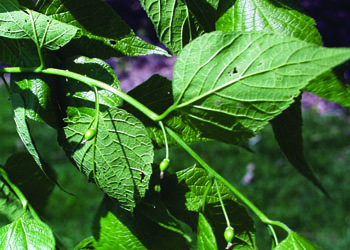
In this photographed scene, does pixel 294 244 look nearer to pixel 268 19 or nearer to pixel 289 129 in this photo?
pixel 289 129

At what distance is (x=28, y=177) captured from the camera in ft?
2.25

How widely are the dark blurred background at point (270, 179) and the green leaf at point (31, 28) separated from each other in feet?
5.65

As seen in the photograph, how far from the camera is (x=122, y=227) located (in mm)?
603

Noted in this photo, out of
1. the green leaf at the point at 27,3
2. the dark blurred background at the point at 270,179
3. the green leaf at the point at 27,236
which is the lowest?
the dark blurred background at the point at 270,179

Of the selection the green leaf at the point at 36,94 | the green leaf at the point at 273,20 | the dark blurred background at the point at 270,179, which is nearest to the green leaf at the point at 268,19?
the green leaf at the point at 273,20

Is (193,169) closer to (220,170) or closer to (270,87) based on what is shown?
(270,87)

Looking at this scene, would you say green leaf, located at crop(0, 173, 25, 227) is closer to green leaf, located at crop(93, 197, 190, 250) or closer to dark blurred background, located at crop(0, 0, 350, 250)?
green leaf, located at crop(93, 197, 190, 250)

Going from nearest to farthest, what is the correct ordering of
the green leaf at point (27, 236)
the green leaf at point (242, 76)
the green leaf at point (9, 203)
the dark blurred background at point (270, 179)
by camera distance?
the green leaf at point (242, 76) < the green leaf at point (27, 236) < the green leaf at point (9, 203) < the dark blurred background at point (270, 179)

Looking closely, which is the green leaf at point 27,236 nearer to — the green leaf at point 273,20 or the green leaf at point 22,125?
the green leaf at point 22,125

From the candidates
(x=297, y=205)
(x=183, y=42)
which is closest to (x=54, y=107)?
A: (x=183, y=42)

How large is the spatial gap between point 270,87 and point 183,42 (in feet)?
0.44

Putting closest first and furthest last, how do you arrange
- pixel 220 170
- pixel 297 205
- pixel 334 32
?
pixel 297 205 → pixel 220 170 → pixel 334 32

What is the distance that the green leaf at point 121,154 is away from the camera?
0.50 m

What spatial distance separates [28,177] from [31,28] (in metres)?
0.25
